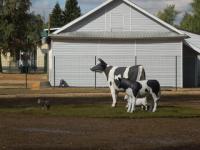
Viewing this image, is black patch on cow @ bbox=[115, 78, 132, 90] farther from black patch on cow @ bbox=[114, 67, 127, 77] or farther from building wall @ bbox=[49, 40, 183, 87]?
building wall @ bbox=[49, 40, 183, 87]

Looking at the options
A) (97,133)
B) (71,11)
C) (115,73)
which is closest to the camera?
(97,133)

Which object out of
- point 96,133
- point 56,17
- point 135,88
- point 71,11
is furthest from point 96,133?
point 71,11

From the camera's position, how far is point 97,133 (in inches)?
674

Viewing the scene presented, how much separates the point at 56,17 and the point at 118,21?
7772 centimetres

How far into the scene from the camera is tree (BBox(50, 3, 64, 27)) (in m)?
123

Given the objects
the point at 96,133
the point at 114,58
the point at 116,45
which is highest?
the point at 116,45

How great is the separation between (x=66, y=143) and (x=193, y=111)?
33.9ft

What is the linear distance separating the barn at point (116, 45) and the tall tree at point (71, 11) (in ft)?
253

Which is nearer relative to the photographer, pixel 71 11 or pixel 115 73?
pixel 115 73

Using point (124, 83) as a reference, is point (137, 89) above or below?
below

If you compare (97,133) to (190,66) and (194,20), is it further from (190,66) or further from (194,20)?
(194,20)

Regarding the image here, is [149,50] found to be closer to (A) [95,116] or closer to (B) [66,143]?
(A) [95,116]

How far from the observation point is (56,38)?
47.2 metres

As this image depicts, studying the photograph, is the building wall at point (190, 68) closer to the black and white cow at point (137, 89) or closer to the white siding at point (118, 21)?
the white siding at point (118, 21)
